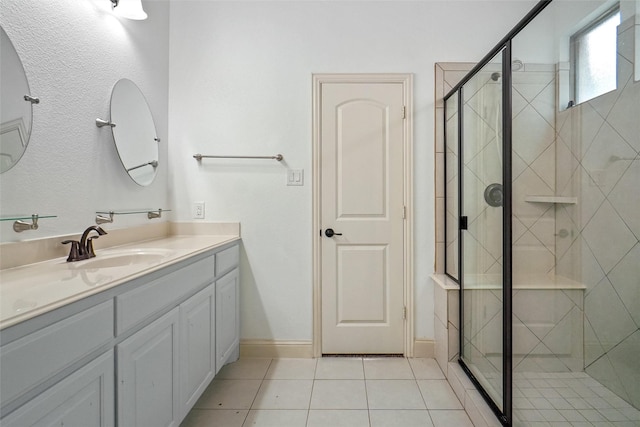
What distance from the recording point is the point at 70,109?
1.40 meters

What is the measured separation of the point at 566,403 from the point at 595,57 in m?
1.16

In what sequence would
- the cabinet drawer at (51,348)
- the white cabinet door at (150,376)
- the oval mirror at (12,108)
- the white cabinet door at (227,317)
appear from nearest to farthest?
the cabinet drawer at (51,348)
the white cabinet door at (150,376)
the oval mirror at (12,108)
the white cabinet door at (227,317)

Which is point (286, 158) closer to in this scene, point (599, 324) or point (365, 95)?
point (365, 95)

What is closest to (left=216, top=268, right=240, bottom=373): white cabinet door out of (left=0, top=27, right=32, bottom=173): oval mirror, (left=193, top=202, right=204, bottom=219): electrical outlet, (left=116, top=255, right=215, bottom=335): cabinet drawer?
(left=116, top=255, right=215, bottom=335): cabinet drawer

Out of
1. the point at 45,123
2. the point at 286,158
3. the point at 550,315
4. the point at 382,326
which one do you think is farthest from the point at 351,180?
the point at 45,123

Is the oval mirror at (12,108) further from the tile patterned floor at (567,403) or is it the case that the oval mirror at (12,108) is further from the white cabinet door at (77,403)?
the tile patterned floor at (567,403)

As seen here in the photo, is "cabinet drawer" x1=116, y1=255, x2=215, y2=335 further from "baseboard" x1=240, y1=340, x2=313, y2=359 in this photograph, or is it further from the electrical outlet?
"baseboard" x1=240, y1=340, x2=313, y2=359

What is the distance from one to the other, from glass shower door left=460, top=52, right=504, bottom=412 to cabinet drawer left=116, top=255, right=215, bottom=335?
1437mm

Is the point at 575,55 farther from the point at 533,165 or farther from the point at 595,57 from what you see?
the point at 533,165

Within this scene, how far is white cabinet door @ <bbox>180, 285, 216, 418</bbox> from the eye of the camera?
4.44 feet

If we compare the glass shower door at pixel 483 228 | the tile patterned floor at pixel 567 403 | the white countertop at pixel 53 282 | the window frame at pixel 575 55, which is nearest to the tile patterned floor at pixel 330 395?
the glass shower door at pixel 483 228

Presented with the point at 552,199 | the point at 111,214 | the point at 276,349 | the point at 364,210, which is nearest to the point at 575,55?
the point at 552,199

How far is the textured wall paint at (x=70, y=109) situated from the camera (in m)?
1.20

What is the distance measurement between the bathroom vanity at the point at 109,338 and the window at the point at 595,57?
1627mm
